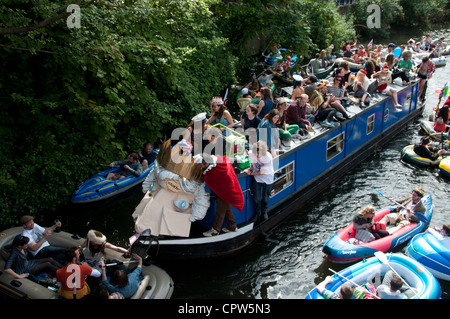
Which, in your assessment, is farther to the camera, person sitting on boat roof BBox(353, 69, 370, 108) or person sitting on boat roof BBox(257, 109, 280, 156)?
person sitting on boat roof BBox(353, 69, 370, 108)

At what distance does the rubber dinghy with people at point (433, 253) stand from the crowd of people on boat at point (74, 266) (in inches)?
225

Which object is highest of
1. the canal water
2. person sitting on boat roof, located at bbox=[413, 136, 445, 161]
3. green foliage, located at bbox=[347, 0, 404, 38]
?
green foliage, located at bbox=[347, 0, 404, 38]

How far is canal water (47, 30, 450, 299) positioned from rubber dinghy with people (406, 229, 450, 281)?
328mm

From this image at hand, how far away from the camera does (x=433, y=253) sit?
28.5ft

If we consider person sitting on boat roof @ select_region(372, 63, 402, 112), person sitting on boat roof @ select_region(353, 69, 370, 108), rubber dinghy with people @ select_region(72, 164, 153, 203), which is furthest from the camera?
person sitting on boat roof @ select_region(372, 63, 402, 112)

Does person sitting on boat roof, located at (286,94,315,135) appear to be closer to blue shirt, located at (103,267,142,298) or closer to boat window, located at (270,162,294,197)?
boat window, located at (270,162,294,197)

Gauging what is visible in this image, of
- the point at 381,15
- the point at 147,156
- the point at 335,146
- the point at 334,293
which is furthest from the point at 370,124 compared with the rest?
the point at 381,15

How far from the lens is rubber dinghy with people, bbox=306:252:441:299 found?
751cm

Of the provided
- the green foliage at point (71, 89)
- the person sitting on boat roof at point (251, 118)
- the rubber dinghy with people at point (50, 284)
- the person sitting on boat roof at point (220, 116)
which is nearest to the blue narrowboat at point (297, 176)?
the rubber dinghy with people at point (50, 284)

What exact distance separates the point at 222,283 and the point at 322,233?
2.88 m

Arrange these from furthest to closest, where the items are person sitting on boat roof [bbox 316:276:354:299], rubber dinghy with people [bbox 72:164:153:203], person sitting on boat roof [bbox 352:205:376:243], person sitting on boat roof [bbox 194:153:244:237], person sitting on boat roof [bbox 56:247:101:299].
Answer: rubber dinghy with people [bbox 72:164:153:203] < person sitting on boat roof [bbox 352:205:376:243] < person sitting on boat roof [bbox 194:153:244:237] < person sitting on boat roof [bbox 56:247:101:299] < person sitting on boat roof [bbox 316:276:354:299]

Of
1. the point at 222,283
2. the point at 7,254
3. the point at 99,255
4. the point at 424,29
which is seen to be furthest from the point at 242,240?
the point at 424,29

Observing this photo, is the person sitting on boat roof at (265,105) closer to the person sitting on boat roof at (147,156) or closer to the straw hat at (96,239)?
the person sitting on boat roof at (147,156)

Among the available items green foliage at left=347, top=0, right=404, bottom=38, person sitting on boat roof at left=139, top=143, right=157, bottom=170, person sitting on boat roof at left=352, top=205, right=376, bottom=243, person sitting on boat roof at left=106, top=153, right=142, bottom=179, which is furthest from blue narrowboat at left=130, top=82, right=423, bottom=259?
green foliage at left=347, top=0, right=404, bottom=38
